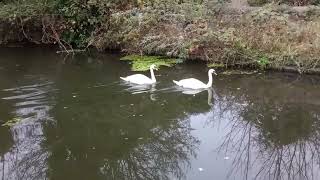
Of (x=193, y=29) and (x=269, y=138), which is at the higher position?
(x=193, y=29)

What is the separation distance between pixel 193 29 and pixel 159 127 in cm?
675

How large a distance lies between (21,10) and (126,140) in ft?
42.8

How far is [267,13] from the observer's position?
55.6 ft

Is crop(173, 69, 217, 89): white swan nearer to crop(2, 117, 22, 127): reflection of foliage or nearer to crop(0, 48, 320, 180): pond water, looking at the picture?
crop(0, 48, 320, 180): pond water

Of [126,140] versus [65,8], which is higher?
[65,8]

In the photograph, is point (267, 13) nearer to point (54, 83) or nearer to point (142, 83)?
point (142, 83)

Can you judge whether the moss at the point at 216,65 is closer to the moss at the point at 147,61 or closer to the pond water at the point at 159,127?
the pond water at the point at 159,127

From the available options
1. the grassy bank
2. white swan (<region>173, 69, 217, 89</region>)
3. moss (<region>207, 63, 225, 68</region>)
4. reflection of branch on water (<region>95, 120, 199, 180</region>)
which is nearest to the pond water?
reflection of branch on water (<region>95, 120, 199, 180</region>)

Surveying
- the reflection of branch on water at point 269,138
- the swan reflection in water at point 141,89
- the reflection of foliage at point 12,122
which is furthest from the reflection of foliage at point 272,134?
the reflection of foliage at point 12,122

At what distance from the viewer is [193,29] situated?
17109 millimetres

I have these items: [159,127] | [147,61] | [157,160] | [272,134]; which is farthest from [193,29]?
[157,160]

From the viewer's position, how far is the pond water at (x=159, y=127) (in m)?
9.06

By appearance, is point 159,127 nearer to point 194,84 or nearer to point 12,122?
point 194,84

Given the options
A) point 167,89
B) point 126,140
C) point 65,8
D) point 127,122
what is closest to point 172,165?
point 126,140
